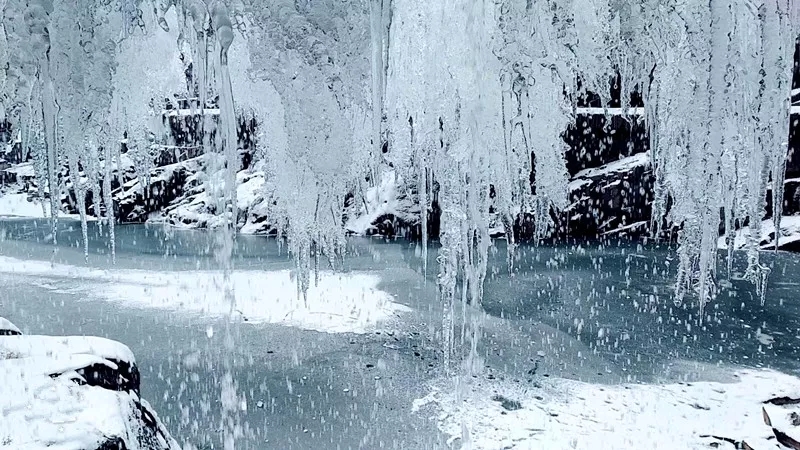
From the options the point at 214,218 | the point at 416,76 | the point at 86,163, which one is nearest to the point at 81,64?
the point at 86,163

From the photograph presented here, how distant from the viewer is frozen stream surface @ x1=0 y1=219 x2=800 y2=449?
5574mm

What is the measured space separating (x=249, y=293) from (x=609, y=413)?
8046 millimetres

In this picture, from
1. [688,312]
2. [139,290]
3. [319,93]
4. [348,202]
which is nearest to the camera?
[319,93]

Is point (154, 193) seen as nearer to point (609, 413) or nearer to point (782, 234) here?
point (609, 413)

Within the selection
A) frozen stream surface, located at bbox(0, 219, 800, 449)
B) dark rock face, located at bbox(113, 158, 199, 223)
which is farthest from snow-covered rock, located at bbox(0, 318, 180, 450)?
dark rock face, located at bbox(113, 158, 199, 223)

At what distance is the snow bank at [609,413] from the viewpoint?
520 cm

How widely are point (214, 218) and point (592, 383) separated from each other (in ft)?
68.4

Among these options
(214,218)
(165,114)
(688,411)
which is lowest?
(688,411)

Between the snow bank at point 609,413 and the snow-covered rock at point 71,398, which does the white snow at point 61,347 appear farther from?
the snow bank at point 609,413

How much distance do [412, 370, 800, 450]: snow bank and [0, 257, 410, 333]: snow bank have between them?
128 inches

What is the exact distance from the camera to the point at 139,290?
39.1 ft

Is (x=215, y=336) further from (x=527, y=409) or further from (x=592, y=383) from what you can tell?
(x=592, y=383)

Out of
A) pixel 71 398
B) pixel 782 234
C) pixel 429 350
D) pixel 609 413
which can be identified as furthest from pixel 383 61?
pixel 782 234

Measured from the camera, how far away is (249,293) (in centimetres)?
1159
